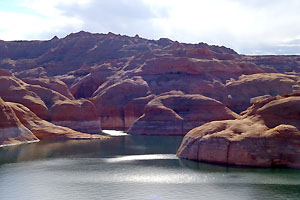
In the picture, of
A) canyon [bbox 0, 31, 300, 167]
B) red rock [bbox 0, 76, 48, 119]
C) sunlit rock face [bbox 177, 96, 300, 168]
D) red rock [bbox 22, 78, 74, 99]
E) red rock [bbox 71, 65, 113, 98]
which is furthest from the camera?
red rock [bbox 71, 65, 113, 98]

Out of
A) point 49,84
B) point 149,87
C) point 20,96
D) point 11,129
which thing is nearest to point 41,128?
point 11,129

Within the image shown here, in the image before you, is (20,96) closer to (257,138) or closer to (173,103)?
(173,103)

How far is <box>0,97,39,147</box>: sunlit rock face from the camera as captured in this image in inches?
2904

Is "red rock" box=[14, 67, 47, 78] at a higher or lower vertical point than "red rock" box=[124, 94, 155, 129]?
higher

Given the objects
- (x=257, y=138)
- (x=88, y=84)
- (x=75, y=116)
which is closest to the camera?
(x=257, y=138)

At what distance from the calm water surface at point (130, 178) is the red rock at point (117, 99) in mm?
53893

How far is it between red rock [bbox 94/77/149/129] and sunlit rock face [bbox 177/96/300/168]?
207 feet

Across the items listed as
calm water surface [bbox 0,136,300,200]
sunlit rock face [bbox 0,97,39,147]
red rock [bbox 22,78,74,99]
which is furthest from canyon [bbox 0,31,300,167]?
calm water surface [bbox 0,136,300,200]

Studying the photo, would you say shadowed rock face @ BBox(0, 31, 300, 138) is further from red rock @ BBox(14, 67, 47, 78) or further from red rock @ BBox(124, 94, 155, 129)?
red rock @ BBox(14, 67, 47, 78)

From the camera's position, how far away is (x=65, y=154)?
6506cm

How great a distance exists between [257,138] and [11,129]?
4132cm

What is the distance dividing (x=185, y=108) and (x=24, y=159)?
47037 millimetres

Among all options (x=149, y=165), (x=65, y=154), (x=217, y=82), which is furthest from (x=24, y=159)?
(x=217, y=82)

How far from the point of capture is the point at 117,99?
122 metres
